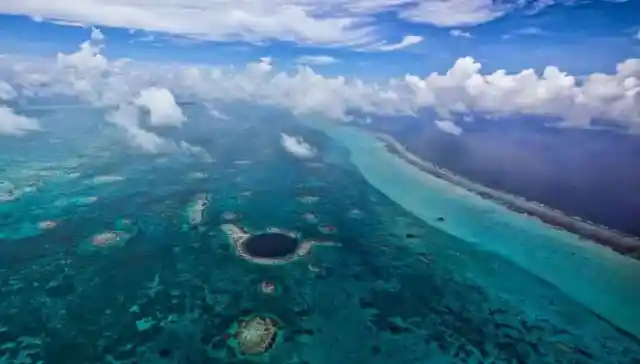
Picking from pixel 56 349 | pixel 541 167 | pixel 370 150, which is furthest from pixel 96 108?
pixel 541 167

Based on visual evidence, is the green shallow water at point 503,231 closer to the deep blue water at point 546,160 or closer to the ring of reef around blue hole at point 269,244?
the deep blue water at point 546,160

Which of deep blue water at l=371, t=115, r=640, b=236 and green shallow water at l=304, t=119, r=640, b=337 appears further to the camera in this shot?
green shallow water at l=304, t=119, r=640, b=337

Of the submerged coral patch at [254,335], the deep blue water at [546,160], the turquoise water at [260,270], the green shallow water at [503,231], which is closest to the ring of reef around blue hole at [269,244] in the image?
the turquoise water at [260,270]

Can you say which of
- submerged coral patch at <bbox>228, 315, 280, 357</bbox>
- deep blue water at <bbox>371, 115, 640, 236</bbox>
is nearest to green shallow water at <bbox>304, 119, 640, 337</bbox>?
deep blue water at <bbox>371, 115, 640, 236</bbox>

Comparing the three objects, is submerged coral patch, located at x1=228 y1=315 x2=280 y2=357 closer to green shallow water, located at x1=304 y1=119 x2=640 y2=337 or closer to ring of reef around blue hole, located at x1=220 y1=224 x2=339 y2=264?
ring of reef around blue hole, located at x1=220 y1=224 x2=339 y2=264

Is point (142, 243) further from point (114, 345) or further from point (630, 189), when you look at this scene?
point (630, 189)
